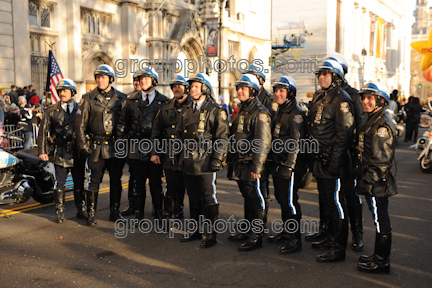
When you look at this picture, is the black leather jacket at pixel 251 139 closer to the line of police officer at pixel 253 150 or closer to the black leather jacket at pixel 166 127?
the line of police officer at pixel 253 150

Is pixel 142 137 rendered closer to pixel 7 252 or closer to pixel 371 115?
pixel 7 252

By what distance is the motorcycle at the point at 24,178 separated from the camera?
22.1 ft

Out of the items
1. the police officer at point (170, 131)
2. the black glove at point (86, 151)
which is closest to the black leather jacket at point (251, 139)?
the police officer at point (170, 131)

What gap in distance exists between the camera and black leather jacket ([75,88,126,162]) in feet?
21.0

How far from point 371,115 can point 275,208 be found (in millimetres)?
3210

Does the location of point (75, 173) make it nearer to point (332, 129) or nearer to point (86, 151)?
point (86, 151)

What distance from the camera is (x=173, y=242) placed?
5.73m

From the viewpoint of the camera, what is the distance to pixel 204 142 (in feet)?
18.0

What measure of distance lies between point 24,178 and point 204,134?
336cm

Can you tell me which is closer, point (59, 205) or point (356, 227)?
point (356, 227)

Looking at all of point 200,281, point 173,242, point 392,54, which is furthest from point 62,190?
point 392,54

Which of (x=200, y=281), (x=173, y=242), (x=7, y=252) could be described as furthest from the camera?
(x=173, y=242)

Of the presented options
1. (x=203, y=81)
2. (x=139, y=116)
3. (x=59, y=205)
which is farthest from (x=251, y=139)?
(x=59, y=205)

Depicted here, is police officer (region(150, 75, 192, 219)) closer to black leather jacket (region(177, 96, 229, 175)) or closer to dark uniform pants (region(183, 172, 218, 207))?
Result: dark uniform pants (region(183, 172, 218, 207))
